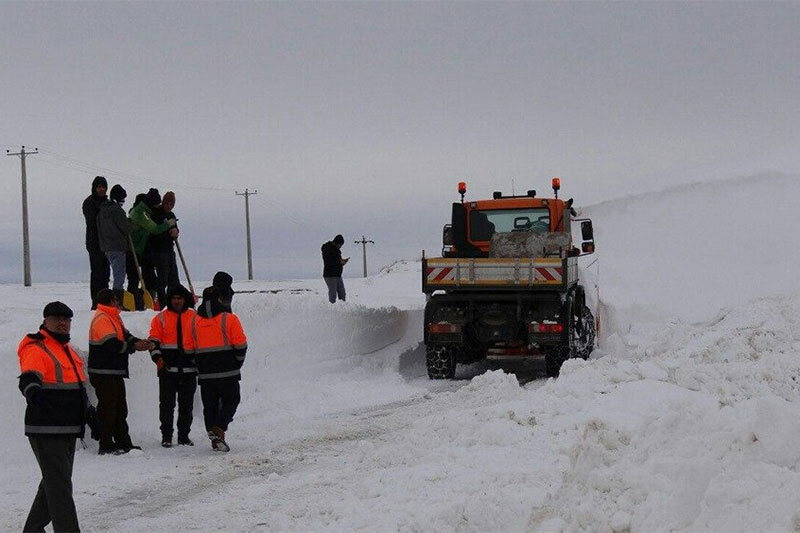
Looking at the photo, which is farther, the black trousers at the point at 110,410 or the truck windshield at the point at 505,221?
the truck windshield at the point at 505,221

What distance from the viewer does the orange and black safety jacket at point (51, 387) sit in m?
5.34

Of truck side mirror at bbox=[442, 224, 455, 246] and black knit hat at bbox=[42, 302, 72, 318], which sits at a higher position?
truck side mirror at bbox=[442, 224, 455, 246]

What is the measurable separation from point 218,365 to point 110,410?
1059 millimetres

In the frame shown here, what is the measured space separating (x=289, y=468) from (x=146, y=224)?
4943 millimetres

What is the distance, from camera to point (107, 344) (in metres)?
7.96

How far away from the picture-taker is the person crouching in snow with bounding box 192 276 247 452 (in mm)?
8352

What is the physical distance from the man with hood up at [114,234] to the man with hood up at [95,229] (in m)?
0.24

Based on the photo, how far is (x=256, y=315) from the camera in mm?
12523

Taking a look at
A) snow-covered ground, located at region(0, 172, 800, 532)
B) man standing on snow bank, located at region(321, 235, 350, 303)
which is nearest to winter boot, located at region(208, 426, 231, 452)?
snow-covered ground, located at region(0, 172, 800, 532)

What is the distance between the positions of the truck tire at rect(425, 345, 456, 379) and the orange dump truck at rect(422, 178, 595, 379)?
0.05 ft

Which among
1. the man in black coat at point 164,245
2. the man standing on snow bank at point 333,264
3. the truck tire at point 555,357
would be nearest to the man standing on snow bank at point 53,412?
the man in black coat at point 164,245

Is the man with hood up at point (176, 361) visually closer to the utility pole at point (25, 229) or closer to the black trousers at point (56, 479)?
the black trousers at point (56, 479)

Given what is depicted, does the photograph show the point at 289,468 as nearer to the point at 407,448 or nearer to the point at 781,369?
the point at 407,448

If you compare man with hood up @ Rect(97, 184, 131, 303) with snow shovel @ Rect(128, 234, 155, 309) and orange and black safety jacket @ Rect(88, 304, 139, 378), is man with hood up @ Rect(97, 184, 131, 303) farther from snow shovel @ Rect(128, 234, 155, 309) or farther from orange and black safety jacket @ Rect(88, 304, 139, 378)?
orange and black safety jacket @ Rect(88, 304, 139, 378)
